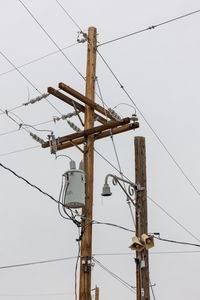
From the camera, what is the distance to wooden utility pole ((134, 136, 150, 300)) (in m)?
9.37

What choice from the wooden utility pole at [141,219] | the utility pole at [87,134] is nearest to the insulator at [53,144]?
the utility pole at [87,134]

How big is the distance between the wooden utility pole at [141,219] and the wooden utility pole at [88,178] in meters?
1.42

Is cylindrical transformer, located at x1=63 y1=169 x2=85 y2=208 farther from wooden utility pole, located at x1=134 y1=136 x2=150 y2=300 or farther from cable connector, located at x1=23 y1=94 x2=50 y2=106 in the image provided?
cable connector, located at x1=23 y1=94 x2=50 y2=106

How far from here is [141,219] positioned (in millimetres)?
10023

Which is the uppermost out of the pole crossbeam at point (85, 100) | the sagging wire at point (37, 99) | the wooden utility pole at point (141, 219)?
the sagging wire at point (37, 99)

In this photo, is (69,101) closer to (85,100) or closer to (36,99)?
(85,100)

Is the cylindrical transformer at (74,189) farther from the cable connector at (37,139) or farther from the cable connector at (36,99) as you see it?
the cable connector at (36,99)

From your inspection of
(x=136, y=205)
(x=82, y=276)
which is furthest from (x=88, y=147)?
(x=82, y=276)

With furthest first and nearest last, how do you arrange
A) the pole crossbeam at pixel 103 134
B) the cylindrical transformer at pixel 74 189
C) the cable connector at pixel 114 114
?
the cable connector at pixel 114 114 → the pole crossbeam at pixel 103 134 → the cylindrical transformer at pixel 74 189

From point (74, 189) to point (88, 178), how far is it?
32.1 inches

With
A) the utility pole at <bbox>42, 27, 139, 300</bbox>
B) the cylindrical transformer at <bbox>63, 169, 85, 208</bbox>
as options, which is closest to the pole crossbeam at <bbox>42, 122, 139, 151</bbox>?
the utility pole at <bbox>42, 27, 139, 300</bbox>

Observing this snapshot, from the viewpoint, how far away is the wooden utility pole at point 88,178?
838 centimetres

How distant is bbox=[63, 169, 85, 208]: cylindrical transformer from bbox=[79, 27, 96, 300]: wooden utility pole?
1.75 ft

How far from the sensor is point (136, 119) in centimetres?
960
